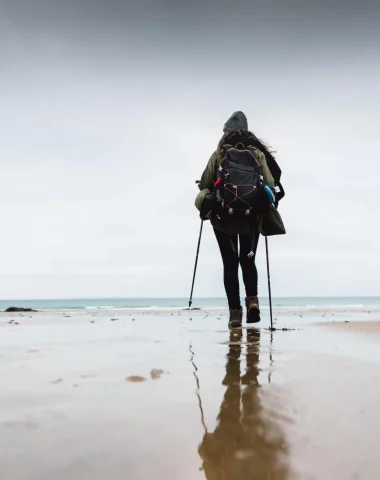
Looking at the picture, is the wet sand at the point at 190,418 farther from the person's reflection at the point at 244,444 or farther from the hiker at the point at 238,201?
the hiker at the point at 238,201

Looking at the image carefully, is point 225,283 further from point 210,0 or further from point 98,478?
point 210,0

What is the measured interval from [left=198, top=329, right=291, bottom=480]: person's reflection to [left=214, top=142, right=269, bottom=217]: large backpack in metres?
3.09

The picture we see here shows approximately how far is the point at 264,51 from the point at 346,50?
19.4 ft

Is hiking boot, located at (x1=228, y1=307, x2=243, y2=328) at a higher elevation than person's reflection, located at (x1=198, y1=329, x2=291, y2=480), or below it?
higher

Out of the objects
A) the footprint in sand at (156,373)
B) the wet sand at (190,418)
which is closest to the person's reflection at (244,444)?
the wet sand at (190,418)

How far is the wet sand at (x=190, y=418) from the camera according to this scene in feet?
3.42

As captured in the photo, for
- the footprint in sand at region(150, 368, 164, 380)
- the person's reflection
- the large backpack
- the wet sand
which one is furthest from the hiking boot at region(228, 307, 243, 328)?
the person's reflection

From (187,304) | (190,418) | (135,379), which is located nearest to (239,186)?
(135,379)

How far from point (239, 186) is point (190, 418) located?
11.9 ft

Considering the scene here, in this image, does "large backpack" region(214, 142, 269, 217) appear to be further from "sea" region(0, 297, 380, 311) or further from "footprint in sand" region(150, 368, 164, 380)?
"sea" region(0, 297, 380, 311)

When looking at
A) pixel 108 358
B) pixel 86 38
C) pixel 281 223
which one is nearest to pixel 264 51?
pixel 86 38

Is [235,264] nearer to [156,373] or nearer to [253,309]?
[253,309]

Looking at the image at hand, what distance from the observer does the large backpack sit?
477cm

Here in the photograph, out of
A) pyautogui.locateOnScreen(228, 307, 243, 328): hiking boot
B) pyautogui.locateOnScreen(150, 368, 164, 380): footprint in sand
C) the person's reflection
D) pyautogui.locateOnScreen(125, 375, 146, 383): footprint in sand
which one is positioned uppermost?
pyautogui.locateOnScreen(228, 307, 243, 328): hiking boot
